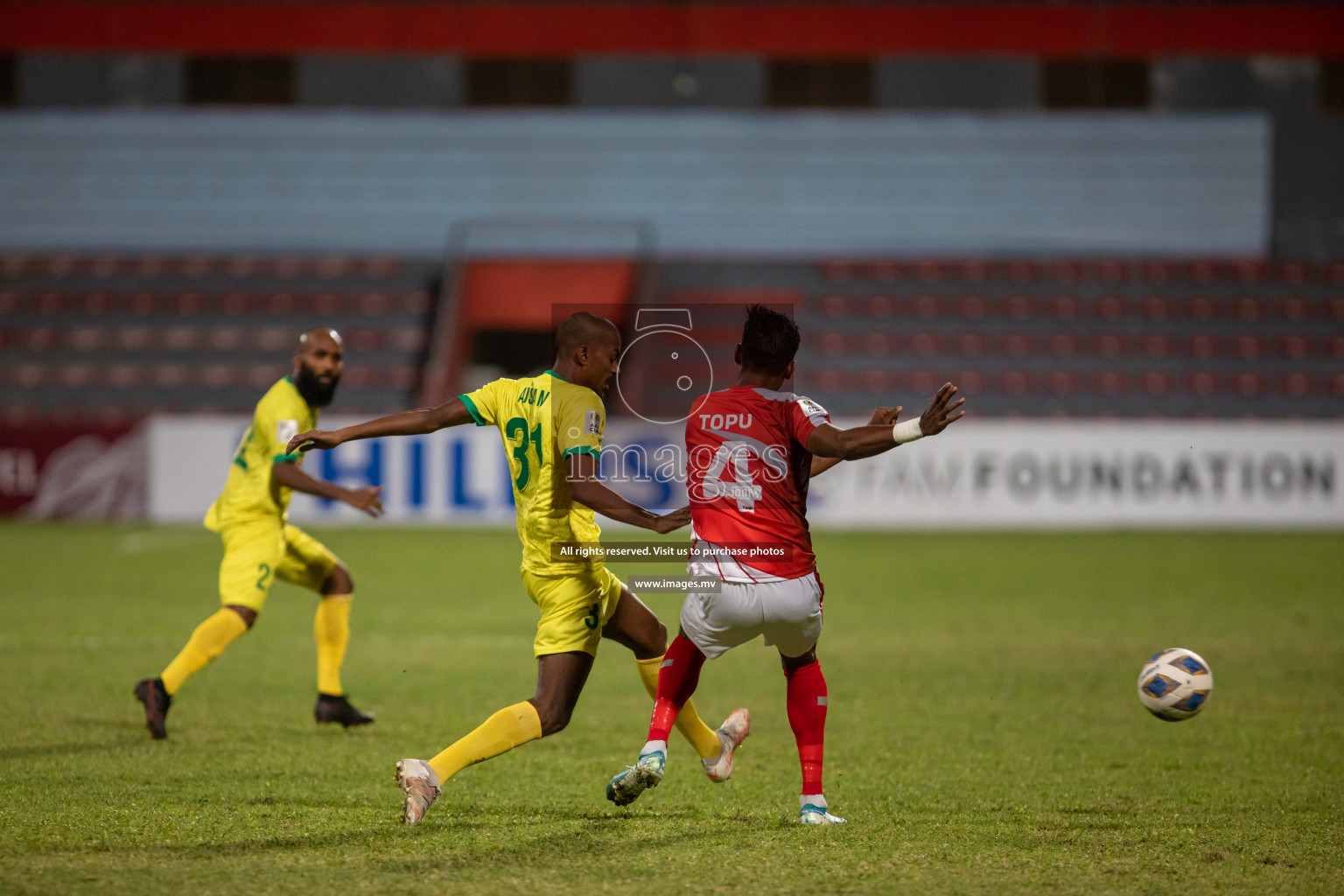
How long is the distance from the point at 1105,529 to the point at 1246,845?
1381cm

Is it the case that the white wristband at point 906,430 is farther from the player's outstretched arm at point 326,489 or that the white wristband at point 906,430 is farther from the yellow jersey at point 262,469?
the yellow jersey at point 262,469

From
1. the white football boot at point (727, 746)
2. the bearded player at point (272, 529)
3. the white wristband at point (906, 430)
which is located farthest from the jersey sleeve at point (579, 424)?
the bearded player at point (272, 529)

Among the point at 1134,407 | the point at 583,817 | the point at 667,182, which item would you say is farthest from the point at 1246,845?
the point at 667,182

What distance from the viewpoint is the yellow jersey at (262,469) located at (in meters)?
6.88

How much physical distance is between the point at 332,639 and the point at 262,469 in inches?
36.3

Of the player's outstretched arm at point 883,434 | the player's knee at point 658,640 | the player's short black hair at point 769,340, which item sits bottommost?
the player's knee at point 658,640

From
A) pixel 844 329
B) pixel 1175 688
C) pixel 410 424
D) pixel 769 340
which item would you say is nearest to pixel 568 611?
pixel 410 424

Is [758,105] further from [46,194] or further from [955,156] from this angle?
[46,194]

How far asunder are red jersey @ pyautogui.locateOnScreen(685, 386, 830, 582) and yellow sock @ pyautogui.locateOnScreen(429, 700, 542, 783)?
781mm

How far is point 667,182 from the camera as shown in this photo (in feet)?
82.7

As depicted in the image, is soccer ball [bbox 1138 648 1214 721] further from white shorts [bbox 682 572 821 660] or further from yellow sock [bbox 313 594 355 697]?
yellow sock [bbox 313 594 355 697]

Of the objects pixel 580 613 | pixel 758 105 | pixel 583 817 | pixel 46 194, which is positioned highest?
pixel 758 105

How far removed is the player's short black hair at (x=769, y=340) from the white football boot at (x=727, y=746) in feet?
4.60

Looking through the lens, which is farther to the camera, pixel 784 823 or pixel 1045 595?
pixel 1045 595
